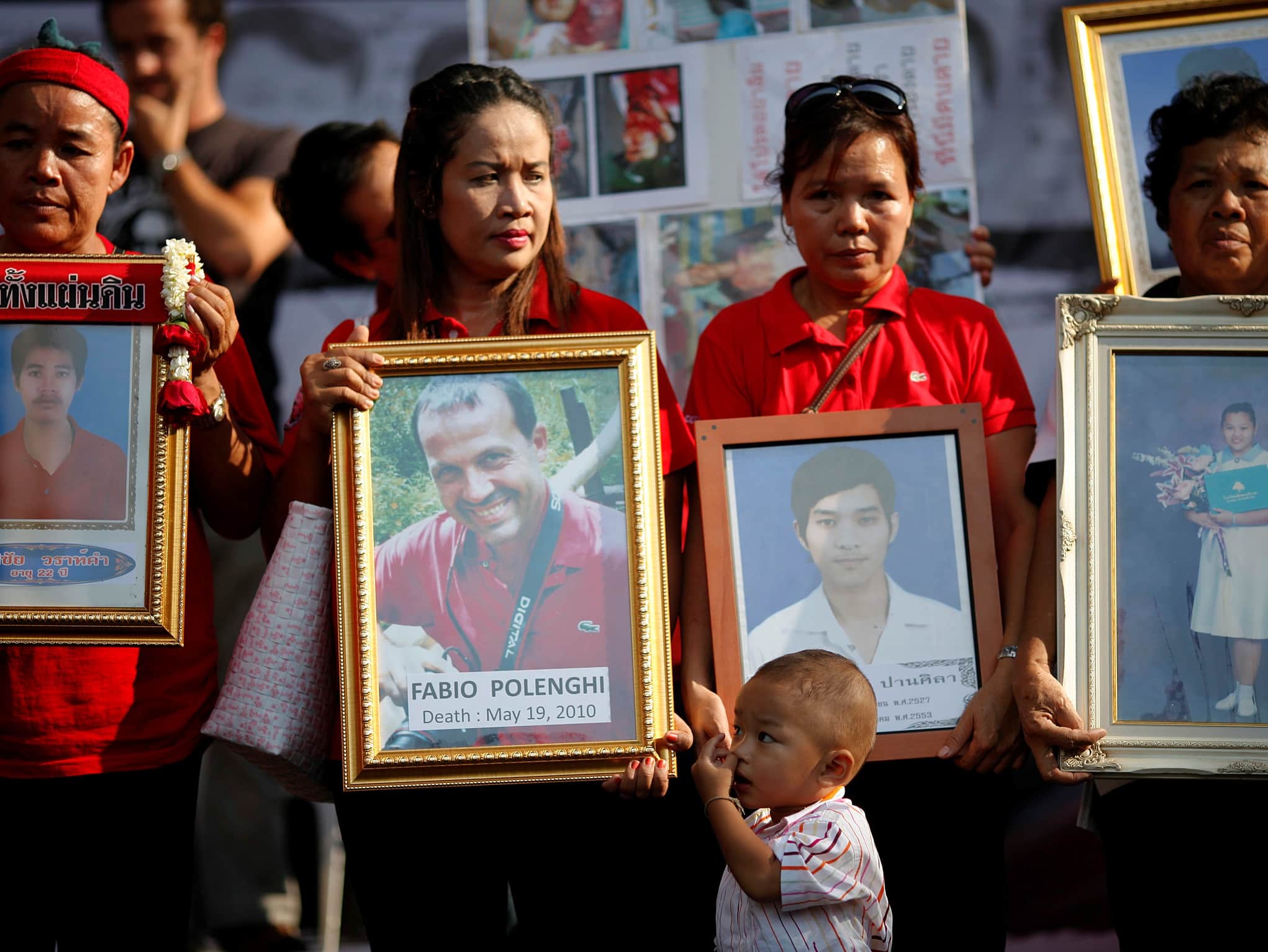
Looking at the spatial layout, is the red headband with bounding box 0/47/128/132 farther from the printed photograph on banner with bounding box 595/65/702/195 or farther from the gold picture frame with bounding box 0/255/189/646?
the printed photograph on banner with bounding box 595/65/702/195

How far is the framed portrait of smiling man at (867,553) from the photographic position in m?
2.96

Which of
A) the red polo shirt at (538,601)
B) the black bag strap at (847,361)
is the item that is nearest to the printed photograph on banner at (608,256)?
the black bag strap at (847,361)

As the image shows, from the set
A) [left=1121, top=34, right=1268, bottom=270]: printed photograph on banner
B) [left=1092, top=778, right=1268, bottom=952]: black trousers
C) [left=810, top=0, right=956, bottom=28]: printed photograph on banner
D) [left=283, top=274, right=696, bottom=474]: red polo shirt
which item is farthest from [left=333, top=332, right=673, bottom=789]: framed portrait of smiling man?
[left=810, top=0, right=956, bottom=28]: printed photograph on banner

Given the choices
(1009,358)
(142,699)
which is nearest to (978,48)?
(1009,358)

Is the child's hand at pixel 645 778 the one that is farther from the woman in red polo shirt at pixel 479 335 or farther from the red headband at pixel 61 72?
the red headband at pixel 61 72

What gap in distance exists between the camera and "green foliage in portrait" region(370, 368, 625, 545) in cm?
295

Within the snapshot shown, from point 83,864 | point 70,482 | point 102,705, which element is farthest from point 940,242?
point 83,864

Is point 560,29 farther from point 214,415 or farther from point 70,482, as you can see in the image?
point 70,482

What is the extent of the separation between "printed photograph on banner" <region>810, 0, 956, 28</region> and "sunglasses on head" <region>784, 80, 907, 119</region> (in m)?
1.15

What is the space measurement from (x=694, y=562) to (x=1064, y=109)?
88.1 inches

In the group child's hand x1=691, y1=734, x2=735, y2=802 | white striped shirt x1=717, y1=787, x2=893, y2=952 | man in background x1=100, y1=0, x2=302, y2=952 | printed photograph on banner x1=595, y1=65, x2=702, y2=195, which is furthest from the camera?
man in background x1=100, y1=0, x2=302, y2=952

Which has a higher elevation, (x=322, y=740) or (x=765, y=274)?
(x=765, y=274)

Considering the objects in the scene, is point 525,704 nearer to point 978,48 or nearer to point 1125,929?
point 1125,929

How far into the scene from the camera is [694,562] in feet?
10.4
